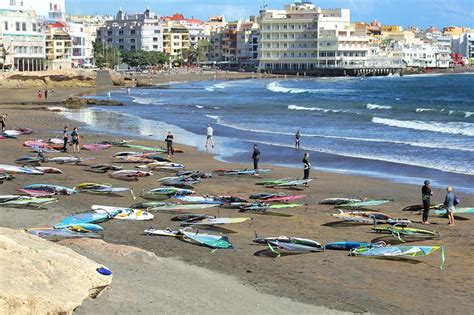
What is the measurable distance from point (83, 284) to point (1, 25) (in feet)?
340

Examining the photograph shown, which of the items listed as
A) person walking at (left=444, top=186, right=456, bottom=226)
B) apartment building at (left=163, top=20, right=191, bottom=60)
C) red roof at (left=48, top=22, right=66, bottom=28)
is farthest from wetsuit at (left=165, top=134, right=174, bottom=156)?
apartment building at (left=163, top=20, right=191, bottom=60)

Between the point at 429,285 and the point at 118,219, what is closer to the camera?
the point at 429,285

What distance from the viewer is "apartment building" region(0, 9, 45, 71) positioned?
107m

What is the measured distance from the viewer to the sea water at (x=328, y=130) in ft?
104

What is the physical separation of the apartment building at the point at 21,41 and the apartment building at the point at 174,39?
258ft

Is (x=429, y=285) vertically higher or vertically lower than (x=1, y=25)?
lower

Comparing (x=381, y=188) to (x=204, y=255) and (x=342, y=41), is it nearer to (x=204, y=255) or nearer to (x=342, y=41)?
(x=204, y=255)

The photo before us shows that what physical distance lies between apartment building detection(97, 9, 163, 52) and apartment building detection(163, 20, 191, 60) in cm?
290

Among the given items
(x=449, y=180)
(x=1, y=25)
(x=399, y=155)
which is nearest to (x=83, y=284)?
(x=449, y=180)

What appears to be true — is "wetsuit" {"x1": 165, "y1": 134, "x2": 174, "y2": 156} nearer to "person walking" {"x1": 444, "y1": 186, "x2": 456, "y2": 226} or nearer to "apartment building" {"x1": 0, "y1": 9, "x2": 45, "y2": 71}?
"person walking" {"x1": 444, "y1": 186, "x2": 456, "y2": 226}

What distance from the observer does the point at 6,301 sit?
915 centimetres

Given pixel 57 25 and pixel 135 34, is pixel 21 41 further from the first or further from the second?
pixel 135 34

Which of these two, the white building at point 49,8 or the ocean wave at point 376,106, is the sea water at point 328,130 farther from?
the white building at point 49,8

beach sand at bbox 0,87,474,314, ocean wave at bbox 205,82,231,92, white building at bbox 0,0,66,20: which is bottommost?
beach sand at bbox 0,87,474,314
